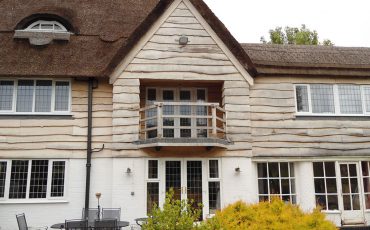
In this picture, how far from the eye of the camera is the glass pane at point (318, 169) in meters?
13.3

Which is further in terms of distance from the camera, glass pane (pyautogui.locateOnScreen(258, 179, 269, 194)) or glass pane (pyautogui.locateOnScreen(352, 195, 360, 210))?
glass pane (pyautogui.locateOnScreen(352, 195, 360, 210))

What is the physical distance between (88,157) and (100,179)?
33.8 inches

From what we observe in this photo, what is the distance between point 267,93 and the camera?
1341cm

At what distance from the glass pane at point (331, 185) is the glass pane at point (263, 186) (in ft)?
7.62

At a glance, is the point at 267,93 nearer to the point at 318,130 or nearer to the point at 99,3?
the point at 318,130

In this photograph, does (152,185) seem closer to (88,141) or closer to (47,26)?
(88,141)

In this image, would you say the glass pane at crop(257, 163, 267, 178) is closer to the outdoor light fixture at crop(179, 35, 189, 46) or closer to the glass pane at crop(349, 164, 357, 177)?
the glass pane at crop(349, 164, 357, 177)

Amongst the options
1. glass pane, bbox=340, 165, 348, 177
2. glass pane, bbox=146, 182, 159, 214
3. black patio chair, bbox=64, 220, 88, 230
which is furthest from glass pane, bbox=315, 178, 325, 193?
black patio chair, bbox=64, 220, 88, 230

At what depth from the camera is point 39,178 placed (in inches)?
472

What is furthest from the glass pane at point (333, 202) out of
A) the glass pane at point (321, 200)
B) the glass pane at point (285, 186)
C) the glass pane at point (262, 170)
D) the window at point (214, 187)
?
the window at point (214, 187)

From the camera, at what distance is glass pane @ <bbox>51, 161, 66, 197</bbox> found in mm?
11961

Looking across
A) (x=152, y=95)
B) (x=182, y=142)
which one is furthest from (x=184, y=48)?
(x=182, y=142)

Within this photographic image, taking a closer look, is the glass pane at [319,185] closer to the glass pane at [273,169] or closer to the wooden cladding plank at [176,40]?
the glass pane at [273,169]

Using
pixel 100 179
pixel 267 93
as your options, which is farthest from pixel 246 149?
pixel 100 179
